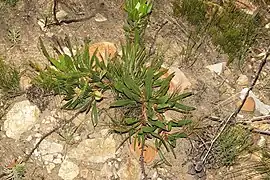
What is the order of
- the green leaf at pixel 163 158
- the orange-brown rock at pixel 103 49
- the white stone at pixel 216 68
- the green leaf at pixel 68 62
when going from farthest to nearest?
the white stone at pixel 216 68 → the orange-brown rock at pixel 103 49 → the green leaf at pixel 163 158 → the green leaf at pixel 68 62

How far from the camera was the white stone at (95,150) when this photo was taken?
2.68 m

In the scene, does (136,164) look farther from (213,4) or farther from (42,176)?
(213,4)

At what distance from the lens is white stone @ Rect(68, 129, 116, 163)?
2.68 metres

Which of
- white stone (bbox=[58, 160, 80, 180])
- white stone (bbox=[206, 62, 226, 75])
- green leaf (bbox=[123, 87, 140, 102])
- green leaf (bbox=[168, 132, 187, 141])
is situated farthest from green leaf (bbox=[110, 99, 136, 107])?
white stone (bbox=[206, 62, 226, 75])

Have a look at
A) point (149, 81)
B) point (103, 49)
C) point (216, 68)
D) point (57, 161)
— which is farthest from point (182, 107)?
point (57, 161)

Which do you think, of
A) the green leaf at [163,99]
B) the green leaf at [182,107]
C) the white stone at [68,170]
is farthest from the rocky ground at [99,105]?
the green leaf at [163,99]

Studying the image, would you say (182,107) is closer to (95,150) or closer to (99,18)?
(95,150)

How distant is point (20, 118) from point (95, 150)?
441 mm

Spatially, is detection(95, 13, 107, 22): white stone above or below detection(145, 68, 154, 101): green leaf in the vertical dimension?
above

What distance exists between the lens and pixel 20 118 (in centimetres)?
273

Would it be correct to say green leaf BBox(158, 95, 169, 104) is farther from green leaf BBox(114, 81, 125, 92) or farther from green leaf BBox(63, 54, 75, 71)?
green leaf BBox(63, 54, 75, 71)

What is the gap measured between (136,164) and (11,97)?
30.4 inches

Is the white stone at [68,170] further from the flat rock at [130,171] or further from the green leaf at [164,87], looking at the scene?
the green leaf at [164,87]

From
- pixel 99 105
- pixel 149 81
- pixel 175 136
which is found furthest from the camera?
pixel 99 105
